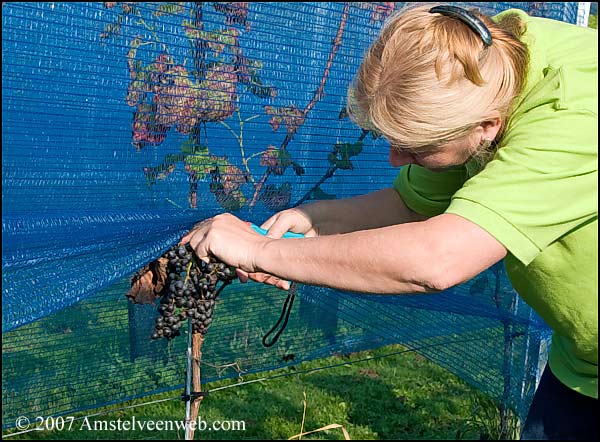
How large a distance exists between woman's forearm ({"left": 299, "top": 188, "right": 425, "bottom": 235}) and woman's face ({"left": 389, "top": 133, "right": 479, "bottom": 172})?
0.44 meters

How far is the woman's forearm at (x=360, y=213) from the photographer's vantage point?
2215 mm

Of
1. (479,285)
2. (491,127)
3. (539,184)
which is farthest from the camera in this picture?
(479,285)

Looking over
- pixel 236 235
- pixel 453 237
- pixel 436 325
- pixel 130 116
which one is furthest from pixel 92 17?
pixel 436 325

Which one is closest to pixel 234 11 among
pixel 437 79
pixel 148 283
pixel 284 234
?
pixel 284 234

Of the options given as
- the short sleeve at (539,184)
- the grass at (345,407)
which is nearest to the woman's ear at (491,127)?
the short sleeve at (539,184)

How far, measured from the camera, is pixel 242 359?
272 cm

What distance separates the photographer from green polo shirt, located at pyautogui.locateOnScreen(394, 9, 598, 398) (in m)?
1.49

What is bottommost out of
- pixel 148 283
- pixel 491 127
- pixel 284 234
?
pixel 148 283

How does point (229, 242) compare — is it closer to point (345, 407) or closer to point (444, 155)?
point (444, 155)

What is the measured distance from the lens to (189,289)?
1980 mm

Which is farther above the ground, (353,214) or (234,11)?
(234,11)

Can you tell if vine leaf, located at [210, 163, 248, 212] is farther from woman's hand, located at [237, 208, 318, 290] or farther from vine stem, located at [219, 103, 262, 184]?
woman's hand, located at [237, 208, 318, 290]

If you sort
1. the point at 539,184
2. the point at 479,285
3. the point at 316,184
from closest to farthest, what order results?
the point at 539,184, the point at 316,184, the point at 479,285

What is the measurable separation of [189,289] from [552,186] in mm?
904
